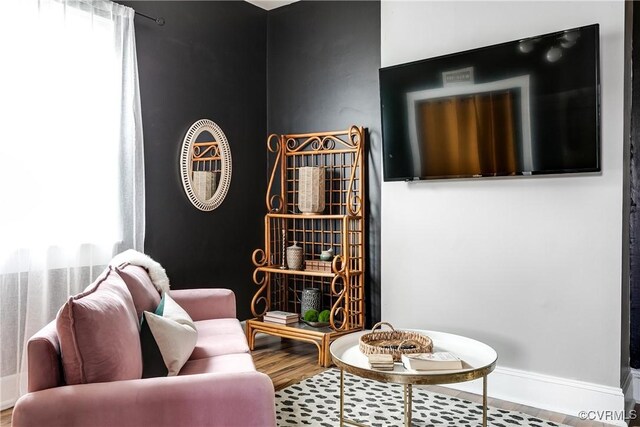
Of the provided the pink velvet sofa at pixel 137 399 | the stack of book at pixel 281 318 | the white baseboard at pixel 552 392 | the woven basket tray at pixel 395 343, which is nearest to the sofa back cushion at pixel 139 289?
the pink velvet sofa at pixel 137 399

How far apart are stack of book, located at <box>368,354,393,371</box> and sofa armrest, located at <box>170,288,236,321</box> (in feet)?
4.33

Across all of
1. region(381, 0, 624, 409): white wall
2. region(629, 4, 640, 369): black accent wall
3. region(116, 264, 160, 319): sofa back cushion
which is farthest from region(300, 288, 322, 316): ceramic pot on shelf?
region(629, 4, 640, 369): black accent wall

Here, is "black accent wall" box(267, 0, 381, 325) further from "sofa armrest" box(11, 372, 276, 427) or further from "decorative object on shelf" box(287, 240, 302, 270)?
"sofa armrest" box(11, 372, 276, 427)

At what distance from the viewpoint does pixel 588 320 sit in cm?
283

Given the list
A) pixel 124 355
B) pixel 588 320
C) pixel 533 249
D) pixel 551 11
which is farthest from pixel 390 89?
pixel 124 355

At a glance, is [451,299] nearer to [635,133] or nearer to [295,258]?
[295,258]

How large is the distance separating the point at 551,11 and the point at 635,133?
2.91 ft

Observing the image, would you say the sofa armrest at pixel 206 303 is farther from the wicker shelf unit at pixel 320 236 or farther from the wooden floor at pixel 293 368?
the wicker shelf unit at pixel 320 236

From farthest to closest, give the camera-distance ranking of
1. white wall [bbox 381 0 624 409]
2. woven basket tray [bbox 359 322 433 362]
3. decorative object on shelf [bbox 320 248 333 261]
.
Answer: decorative object on shelf [bbox 320 248 333 261] → white wall [bbox 381 0 624 409] → woven basket tray [bbox 359 322 433 362]

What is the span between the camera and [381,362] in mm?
2143

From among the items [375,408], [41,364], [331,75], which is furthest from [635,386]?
[41,364]

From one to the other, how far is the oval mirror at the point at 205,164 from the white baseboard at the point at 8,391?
1.66 metres

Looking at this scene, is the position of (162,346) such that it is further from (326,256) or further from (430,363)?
(326,256)

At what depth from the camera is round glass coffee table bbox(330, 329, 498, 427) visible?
2051mm
